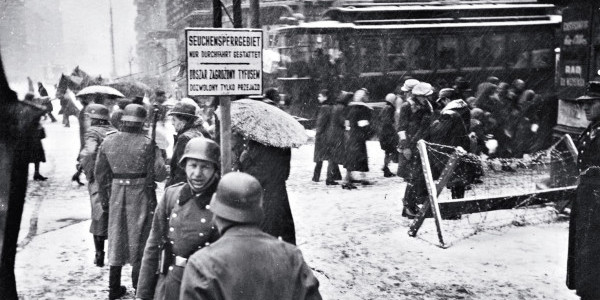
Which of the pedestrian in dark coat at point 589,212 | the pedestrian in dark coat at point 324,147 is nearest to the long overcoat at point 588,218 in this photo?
the pedestrian in dark coat at point 589,212

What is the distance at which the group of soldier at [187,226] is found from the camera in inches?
99.9

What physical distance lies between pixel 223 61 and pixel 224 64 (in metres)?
0.03

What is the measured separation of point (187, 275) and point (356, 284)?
4.03 metres

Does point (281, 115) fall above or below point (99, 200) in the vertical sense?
above

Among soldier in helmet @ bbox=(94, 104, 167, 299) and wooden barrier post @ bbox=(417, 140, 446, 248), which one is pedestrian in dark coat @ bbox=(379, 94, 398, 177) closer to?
wooden barrier post @ bbox=(417, 140, 446, 248)

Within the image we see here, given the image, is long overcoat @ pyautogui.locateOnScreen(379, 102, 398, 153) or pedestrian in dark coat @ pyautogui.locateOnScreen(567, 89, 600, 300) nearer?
pedestrian in dark coat @ pyautogui.locateOnScreen(567, 89, 600, 300)

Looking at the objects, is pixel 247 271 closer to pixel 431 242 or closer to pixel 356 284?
pixel 356 284

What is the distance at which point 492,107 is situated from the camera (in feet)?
41.5

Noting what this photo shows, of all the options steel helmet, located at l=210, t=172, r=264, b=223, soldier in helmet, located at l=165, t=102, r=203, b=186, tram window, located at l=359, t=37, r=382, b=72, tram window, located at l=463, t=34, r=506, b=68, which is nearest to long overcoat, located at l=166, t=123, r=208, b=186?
soldier in helmet, located at l=165, t=102, r=203, b=186

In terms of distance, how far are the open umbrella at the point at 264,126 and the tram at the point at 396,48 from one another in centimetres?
1343

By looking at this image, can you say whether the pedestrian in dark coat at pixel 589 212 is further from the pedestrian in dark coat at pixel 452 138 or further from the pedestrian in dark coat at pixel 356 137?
the pedestrian in dark coat at pixel 356 137

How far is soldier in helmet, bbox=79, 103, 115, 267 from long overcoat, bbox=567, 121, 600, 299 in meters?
4.55

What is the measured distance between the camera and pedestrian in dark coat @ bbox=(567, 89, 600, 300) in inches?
209

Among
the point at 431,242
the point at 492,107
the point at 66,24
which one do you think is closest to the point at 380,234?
the point at 431,242
